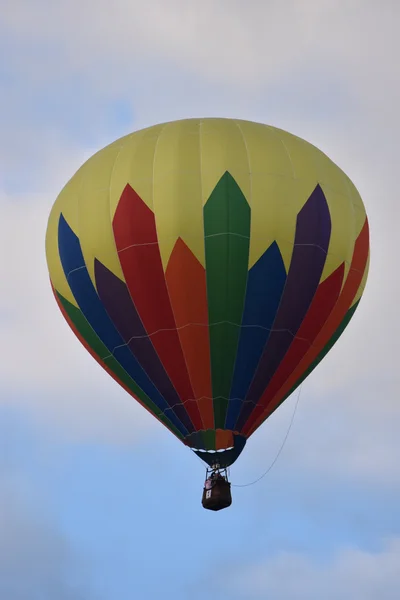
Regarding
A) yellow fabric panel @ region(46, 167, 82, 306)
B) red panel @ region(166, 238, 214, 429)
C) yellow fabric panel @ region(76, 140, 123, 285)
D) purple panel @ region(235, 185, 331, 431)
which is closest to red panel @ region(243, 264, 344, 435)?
purple panel @ region(235, 185, 331, 431)

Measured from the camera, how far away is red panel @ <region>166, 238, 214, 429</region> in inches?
1407

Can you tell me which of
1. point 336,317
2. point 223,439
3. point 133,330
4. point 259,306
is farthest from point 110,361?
point 336,317

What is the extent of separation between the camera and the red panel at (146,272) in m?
35.9

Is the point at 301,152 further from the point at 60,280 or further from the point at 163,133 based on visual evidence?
the point at 60,280

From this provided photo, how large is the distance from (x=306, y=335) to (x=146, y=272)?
318 centimetres

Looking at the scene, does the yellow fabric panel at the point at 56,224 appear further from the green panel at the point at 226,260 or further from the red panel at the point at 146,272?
the green panel at the point at 226,260

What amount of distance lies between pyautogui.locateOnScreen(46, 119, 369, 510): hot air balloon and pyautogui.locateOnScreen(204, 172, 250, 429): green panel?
18mm

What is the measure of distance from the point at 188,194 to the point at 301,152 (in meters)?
2.57

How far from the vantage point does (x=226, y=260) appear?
35750mm

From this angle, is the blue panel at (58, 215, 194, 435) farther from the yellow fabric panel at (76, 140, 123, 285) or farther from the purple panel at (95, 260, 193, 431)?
the yellow fabric panel at (76, 140, 123, 285)

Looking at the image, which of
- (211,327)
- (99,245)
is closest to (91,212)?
(99,245)

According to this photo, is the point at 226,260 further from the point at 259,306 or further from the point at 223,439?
the point at 223,439

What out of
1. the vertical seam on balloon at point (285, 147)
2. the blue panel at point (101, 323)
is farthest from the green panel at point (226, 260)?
the blue panel at point (101, 323)

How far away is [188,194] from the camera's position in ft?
117
